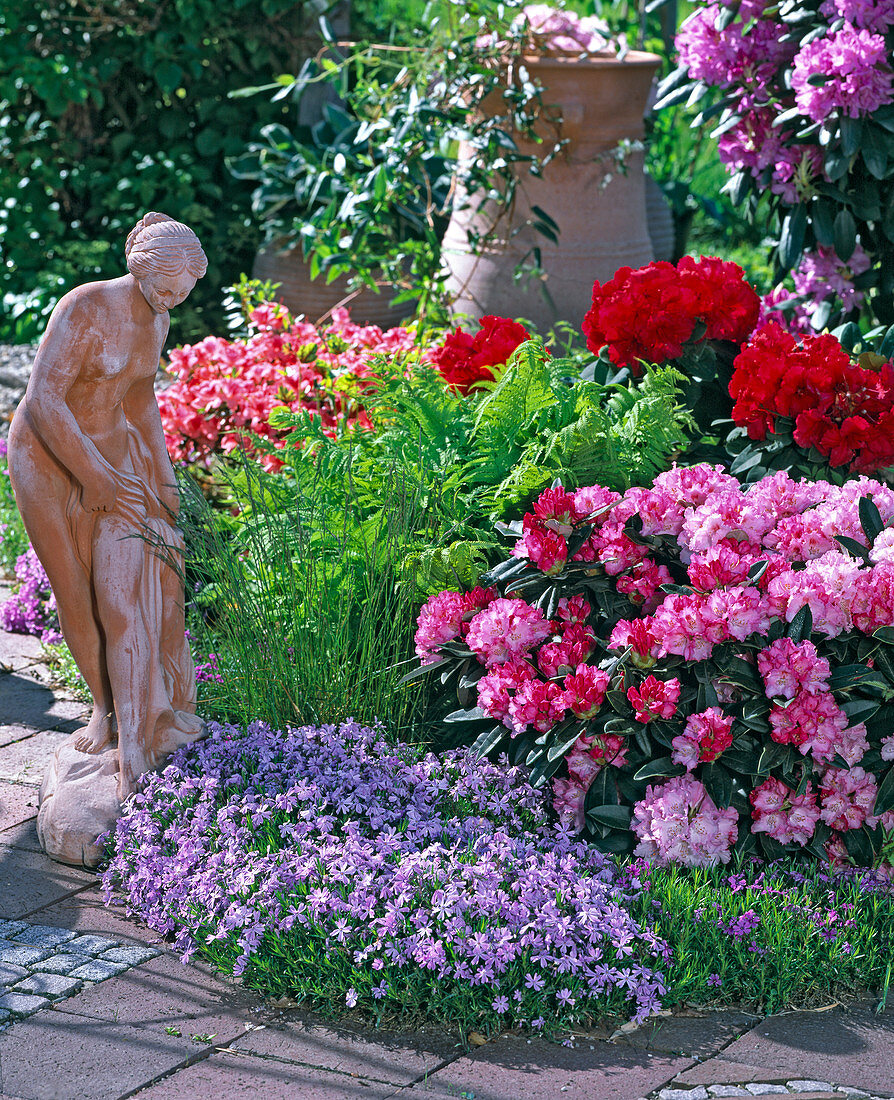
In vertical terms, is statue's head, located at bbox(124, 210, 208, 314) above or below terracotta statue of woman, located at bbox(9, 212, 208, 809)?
above

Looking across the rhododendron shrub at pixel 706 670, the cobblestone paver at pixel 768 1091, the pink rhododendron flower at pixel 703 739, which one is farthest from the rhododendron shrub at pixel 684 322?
the cobblestone paver at pixel 768 1091

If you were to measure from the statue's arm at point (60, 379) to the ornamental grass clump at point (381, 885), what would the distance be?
848 mm

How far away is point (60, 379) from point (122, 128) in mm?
6495

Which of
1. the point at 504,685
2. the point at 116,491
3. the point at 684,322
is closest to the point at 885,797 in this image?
the point at 504,685

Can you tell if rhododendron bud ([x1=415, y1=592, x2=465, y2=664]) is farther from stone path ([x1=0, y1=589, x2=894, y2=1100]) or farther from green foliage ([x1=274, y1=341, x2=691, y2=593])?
stone path ([x1=0, y1=589, x2=894, y2=1100])

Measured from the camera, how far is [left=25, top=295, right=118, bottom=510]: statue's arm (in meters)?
2.94

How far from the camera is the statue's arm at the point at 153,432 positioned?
10.4ft

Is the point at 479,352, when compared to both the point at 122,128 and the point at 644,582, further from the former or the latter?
the point at 122,128

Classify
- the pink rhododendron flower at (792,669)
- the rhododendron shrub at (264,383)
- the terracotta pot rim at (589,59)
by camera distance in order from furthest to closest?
the terracotta pot rim at (589,59)
the rhododendron shrub at (264,383)
the pink rhododendron flower at (792,669)

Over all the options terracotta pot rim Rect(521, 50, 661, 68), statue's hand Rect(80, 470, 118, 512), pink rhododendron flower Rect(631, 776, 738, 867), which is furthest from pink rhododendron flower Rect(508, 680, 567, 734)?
terracotta pot rim Rect(521, 50, 661, 68)

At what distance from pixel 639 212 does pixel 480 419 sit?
2.87 m

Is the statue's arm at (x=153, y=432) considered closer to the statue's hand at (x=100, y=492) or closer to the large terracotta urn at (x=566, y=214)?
the statue's hand at (x=100, y=492)

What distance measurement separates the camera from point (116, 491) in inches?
122

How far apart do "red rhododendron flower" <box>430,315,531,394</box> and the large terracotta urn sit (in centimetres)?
152
